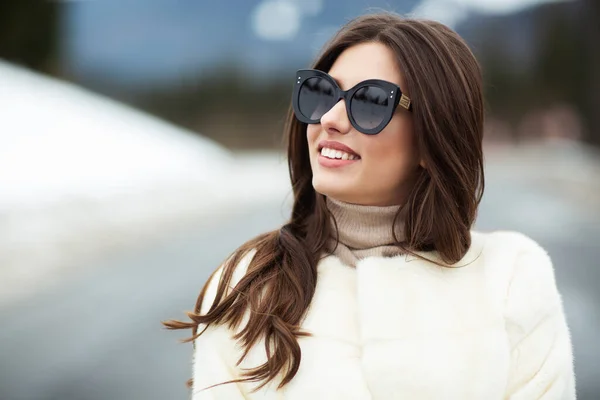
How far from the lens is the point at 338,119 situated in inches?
67.8

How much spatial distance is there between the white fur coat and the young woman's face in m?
0.21

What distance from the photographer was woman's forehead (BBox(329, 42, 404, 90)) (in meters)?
1.74

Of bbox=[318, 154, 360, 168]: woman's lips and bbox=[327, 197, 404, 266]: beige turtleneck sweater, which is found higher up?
bbox=[318, 154, 360, 168]: woman's lips

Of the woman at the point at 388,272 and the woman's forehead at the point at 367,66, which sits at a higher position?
the woman's forehead at the point at 367,66

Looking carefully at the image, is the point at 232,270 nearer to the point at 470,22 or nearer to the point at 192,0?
the point at 470,22

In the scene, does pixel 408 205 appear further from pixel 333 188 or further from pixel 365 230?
pixel 333 188

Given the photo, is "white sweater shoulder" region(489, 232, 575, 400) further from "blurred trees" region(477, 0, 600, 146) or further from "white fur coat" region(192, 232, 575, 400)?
"blurred trees" region(477, 0, 600, 146)

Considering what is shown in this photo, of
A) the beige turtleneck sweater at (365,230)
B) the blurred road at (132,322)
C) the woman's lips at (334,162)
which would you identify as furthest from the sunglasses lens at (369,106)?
the blurred road at (132,322)

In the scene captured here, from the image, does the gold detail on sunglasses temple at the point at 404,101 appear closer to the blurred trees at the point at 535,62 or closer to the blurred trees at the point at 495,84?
the blurred trees at the point at 495,84

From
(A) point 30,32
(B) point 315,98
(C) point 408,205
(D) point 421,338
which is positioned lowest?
(D) point 421,338

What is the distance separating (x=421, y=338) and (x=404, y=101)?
591 mm

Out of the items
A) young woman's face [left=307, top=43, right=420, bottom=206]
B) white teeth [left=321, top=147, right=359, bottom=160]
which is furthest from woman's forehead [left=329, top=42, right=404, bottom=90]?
white teeth [left=321, top=147, right=359, bottom=160]

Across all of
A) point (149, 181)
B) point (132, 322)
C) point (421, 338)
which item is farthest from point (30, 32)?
point (421, 338)

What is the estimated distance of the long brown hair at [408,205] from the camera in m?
1.69
